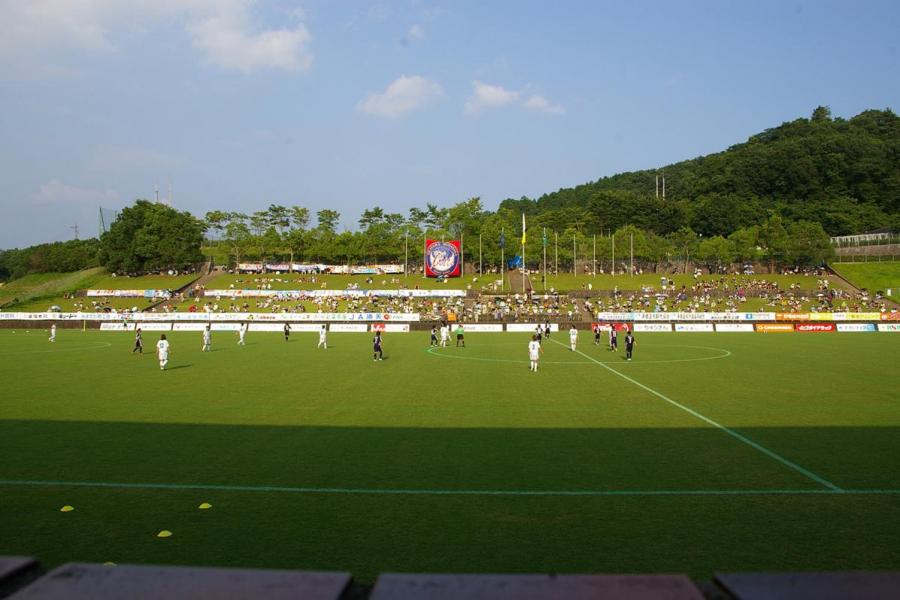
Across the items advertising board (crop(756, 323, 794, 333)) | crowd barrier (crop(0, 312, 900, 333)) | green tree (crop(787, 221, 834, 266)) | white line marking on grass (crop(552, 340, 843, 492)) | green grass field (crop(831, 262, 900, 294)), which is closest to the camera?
white line marking on grass (crop(552, 340, 843, 492))

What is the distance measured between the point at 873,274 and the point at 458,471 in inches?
3296

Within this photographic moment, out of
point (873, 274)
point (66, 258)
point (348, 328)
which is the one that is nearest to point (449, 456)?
point (348, 328)

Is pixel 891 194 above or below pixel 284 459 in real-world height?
above

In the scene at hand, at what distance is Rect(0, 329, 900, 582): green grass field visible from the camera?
6.81m

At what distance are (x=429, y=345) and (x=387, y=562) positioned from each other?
3086 centimetres

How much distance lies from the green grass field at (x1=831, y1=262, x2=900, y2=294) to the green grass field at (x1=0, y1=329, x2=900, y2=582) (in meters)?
60.8

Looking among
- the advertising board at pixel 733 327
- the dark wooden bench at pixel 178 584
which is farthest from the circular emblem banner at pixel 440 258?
the dark wooden bench at pixel 178 584

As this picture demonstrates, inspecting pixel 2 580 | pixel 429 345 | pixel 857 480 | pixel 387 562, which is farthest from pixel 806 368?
pixel 2 580

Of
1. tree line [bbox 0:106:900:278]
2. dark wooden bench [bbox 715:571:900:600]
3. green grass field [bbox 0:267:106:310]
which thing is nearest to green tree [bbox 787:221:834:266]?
tree line [bbox 0:106:900:278]

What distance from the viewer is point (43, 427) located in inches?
537

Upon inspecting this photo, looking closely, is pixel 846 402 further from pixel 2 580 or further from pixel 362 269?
pixel 362 269

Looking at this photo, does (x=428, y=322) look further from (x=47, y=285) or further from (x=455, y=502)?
(x=47, y=285)

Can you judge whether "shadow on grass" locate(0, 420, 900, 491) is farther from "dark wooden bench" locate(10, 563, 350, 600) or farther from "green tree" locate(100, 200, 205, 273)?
"green tree" locate(100, 200, 205, 273)

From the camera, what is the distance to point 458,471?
10125 millimetres
